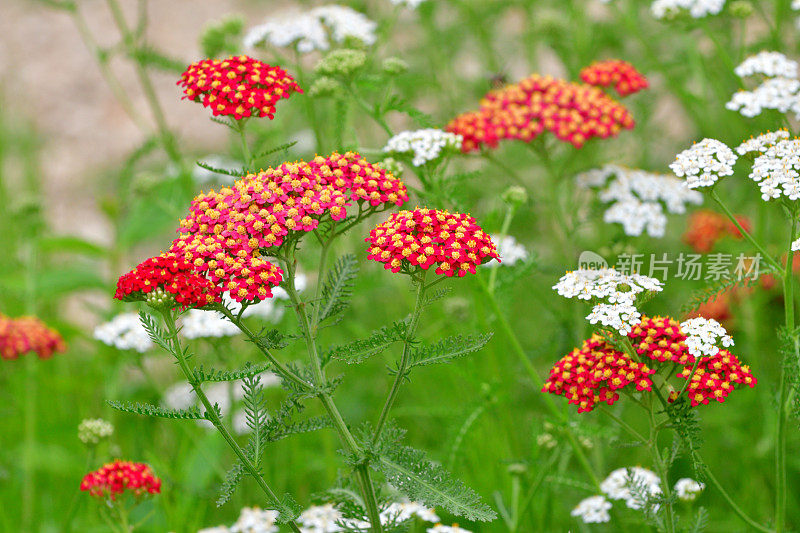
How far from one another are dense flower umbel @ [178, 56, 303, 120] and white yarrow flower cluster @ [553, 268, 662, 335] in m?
1.12

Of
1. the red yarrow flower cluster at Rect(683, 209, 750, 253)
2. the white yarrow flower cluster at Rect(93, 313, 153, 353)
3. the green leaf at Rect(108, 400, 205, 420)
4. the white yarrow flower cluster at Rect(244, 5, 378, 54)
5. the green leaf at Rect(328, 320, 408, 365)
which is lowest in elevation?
the green leaf at Rect(108, 400, 205, 420)

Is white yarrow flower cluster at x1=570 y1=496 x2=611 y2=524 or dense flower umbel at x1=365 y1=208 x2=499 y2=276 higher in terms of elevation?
dense flower umbel at x1=365 y1=208 x2=499 y2=276

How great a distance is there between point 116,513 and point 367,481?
1.01 meters

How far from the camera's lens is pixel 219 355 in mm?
3914

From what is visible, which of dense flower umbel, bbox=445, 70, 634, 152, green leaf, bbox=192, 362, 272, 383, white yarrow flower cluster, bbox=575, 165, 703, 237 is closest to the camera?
green leaf, bbox=192, 362, 272, 383

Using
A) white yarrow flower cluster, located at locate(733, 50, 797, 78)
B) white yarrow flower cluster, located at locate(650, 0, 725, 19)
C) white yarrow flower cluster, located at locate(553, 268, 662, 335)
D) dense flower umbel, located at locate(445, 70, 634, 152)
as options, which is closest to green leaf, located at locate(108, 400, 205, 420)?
white yarrow flower cluster, located at locate(553, 268, 662, 335)

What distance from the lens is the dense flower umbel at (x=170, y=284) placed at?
2.38 metres

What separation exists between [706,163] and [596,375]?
0.81 meters

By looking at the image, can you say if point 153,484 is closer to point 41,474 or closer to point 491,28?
point 41,474

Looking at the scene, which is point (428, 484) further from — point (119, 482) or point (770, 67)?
point (770, 67)

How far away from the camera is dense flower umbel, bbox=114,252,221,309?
2.38m

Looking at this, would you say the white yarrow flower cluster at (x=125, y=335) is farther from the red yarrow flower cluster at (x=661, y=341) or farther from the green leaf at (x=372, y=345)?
the red yarrow flower cluster at (x=661, y=341)

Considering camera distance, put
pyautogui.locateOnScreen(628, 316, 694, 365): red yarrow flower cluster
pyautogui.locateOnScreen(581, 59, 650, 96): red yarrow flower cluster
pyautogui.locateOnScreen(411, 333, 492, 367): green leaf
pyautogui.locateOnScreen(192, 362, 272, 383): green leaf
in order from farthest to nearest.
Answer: pyautogui.locateOnScreen(581, 59, 650, 96): red yarrow flower cluster < pyautogui.locateOnScreen(628, 316, 694, 365): red yarrow flower cluster < pyautogui.locateOnScreen(411, 333, 492, 367): green leaf < pyautogui.locateOnScreen(192, 362, 272, 383): green leaf

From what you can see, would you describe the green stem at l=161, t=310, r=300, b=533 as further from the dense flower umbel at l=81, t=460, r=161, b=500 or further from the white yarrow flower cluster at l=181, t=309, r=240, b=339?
the white yarrow flower cluster at l=181, t=309, r=240, b=339
